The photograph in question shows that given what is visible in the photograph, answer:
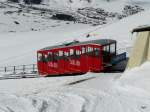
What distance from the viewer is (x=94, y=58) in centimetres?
Result: 3622

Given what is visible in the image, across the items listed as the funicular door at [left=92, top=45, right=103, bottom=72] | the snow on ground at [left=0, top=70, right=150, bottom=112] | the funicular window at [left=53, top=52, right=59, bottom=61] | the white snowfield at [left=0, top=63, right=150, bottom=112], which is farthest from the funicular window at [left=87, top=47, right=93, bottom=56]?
the snow on ground at [left=0, top=70, right=150, bottom=112]

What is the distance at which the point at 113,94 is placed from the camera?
24531 mm

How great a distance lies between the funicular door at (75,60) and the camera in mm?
37688

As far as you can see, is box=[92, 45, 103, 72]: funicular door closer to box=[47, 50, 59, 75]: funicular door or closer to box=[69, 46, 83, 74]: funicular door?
box=[69, 46, 83, 74]: funicular door

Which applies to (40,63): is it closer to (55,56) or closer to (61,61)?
(55,56)

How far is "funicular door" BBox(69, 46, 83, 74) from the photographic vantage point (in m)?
37.7

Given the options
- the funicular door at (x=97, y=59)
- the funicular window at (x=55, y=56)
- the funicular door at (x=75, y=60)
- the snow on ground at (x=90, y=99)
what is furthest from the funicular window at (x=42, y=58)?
the snow on ground at (x=90, y=99)

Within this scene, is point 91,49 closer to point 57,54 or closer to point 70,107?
point 57,54

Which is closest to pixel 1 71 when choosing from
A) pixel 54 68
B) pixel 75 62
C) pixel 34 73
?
pixel 34 73

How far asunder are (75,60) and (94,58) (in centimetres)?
252

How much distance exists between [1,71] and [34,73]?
7743 mm

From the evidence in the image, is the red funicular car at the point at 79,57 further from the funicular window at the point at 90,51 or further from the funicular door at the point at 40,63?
the funicular door at the point at 40,63

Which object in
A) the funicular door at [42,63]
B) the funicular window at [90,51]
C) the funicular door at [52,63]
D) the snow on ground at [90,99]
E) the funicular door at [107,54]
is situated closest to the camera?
the snow on ground at [90,99]

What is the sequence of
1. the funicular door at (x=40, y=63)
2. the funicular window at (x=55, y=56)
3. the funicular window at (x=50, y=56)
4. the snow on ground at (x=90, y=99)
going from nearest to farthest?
the snow on ground at (x=90, y=99) → the funicular window at (x=55, y=56) → the funicular window at (x=50, y=56) → the funicular door at (x=40, y=63)
